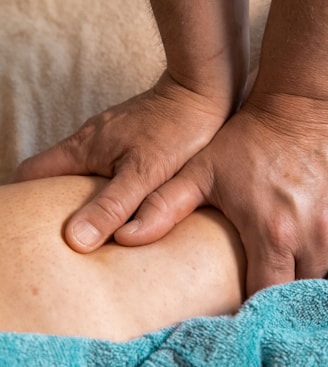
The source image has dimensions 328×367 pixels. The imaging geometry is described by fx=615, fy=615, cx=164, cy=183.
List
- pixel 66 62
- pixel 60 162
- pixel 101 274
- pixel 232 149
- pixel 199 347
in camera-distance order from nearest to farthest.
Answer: pixel 199 347, pixel 101 274, pixel 232 149, pixel 60 162, pixel 66 62

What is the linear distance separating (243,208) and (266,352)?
0.74 ft

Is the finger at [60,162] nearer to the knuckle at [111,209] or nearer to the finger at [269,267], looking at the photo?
the knuckle at [111,209]

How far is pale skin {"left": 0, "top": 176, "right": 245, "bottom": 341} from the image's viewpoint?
28.2 inches

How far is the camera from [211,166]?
872 millimetres

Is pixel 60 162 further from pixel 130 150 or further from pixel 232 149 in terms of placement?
pixel 232 149

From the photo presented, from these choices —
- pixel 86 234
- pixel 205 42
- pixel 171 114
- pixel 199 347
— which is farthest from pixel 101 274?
pixel 205 42

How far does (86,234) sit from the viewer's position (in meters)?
0.79

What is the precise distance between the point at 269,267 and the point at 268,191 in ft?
0.33

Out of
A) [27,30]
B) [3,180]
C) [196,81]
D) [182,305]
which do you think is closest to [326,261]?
[182,305]

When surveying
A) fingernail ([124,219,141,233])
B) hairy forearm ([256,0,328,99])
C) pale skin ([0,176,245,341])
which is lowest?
pale skin ([0,176,245,341])

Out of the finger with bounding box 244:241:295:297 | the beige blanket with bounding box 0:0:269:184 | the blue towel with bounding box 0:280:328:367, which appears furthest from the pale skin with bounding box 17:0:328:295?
the beige blanket with bounding box 0:0:269:184

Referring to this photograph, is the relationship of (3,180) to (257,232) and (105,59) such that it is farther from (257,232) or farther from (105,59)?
(257,232)

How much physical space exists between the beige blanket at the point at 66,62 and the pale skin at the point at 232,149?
329 millimetres

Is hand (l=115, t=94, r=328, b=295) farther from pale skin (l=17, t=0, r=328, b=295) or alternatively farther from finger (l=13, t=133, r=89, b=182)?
finger (l=13, t=133, r=89, b=182)
